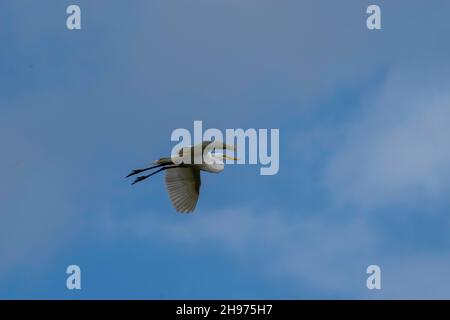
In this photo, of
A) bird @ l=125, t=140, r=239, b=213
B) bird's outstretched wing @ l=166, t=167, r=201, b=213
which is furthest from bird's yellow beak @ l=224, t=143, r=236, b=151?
bird's outstretched wing @ l=166, t=167, r=201, b=213

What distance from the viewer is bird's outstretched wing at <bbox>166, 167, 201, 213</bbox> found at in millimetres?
12898

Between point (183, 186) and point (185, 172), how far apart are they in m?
0.23

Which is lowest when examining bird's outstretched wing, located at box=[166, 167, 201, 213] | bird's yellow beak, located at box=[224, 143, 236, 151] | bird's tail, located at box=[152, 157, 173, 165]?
bird's outstretched wing, located at box=[166, 167, 201, 213]

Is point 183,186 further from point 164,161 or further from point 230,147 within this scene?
point 230,147

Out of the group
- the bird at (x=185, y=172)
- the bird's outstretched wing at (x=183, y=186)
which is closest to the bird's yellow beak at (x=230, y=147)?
the bird at (x=185, y=172)

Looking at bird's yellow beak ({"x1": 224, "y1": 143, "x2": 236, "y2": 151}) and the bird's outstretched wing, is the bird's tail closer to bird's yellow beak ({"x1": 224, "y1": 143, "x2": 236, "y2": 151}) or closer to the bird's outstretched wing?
the bird's outstretched wing

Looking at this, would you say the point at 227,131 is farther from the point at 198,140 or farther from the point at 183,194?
the point at 183,194

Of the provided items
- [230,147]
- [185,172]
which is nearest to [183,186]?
[185,172]

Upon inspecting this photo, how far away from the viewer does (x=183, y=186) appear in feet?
42.7

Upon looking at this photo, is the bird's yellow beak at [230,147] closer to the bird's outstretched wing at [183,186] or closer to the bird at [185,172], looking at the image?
the bird at [185,172]

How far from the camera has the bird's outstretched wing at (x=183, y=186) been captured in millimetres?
12898
